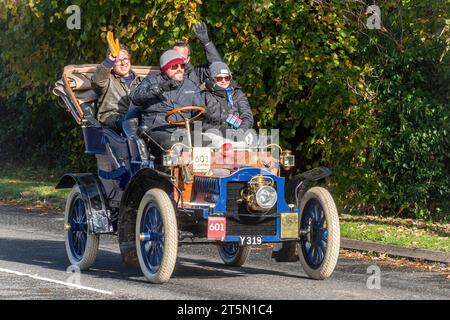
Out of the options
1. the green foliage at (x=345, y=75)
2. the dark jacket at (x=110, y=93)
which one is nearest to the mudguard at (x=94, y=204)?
the dark jacket at (x=110, y=93)

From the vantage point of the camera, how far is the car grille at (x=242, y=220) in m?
10.6

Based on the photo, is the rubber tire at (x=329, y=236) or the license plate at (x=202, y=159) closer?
the rubber tire at (x=329, y=236)

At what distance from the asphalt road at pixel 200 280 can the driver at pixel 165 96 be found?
5.07 ft

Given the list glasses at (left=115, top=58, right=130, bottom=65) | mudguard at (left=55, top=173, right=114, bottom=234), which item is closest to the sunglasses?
glasses at (left=115, top=58, right=130, bottom=65)

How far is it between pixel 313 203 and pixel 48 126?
2084 cm

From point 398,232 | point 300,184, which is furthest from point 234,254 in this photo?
point 398,232

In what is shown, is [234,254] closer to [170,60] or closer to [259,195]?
[259,195]

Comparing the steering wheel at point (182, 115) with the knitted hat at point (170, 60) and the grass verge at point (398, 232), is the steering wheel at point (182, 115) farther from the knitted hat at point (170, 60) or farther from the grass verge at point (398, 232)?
the grass verge at point (398, 232)

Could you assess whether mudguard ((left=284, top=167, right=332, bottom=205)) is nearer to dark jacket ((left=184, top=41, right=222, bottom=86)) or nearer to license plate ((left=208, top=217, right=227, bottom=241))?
license plate ((left=208, top=217, right=227, bottom=241))

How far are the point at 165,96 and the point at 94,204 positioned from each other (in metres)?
1.42

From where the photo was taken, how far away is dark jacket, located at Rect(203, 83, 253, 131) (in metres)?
11.6

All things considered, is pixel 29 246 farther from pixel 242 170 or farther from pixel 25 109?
pixel 25 109
